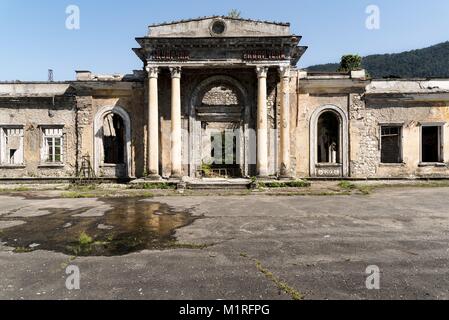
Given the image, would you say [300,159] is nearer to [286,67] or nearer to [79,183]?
[286,67]

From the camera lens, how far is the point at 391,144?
20609 mm

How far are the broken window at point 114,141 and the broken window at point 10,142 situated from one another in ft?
14.1

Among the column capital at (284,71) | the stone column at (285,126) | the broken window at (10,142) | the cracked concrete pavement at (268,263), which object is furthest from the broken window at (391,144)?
the broken window at (10,142)

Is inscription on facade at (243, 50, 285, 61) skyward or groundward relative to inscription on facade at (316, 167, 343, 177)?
skyward

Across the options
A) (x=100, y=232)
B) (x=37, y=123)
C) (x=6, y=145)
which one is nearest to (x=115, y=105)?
(x=37, y=123)

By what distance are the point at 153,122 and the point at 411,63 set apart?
375ft

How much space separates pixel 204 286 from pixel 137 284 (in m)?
0.80

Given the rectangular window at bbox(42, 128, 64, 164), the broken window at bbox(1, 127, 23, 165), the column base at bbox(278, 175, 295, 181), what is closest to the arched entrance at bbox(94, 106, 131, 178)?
the rectangular window at bbox(42, 128, 64, 164)

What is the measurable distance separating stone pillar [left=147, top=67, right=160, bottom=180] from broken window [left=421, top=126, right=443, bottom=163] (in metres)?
15.0

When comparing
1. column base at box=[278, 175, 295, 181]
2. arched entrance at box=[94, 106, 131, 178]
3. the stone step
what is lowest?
the stone step

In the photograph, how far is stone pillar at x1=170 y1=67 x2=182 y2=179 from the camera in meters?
15.2

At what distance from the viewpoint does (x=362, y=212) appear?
27.7 feet

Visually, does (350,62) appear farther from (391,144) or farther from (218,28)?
(218,28)

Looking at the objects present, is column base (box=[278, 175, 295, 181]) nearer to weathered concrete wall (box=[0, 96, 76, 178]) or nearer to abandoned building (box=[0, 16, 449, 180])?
abandoned building (box=[0, 16, 449, 180])
